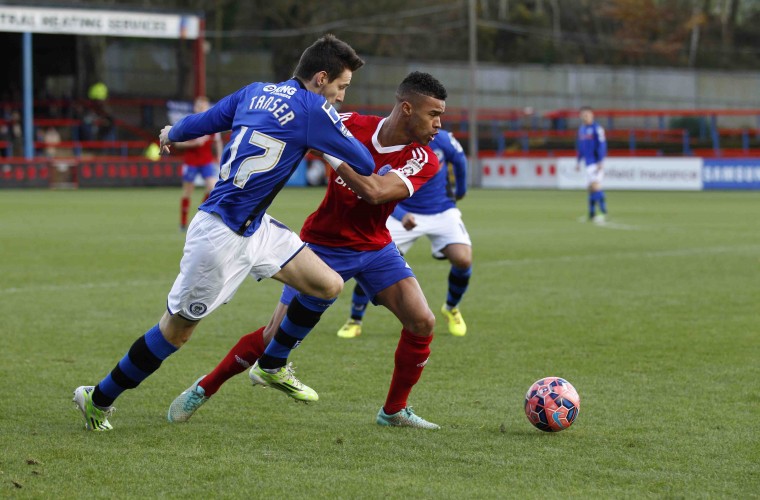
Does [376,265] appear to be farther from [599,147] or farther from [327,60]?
[599,147]

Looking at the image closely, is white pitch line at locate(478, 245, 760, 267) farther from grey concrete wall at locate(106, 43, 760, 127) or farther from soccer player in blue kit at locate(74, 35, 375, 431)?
grey concrete wall at locate(106, 43, 760, 127)

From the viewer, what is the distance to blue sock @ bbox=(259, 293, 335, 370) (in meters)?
6.08

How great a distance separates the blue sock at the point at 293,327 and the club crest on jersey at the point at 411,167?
791 mm

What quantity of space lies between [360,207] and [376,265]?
0.32m

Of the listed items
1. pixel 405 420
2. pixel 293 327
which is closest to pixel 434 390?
pixel 405 420

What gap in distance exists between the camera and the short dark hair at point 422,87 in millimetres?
5836

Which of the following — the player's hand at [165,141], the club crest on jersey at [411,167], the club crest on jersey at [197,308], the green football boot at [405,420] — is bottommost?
the green football boot at [405,420]

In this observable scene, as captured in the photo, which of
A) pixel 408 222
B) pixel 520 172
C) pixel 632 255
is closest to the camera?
pixel 408 222

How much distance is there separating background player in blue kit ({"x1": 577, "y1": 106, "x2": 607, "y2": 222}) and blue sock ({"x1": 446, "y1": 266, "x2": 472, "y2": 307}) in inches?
470

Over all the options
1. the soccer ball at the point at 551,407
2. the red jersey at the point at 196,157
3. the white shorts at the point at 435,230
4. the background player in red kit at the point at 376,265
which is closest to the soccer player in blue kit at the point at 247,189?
the background player in red kit at the point at 376,265

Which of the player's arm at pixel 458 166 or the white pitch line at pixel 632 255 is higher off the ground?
the player's arm at pixel 458 166

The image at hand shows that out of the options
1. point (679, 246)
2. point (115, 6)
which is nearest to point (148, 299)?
point (679, 246)

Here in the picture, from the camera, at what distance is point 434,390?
6.86 m

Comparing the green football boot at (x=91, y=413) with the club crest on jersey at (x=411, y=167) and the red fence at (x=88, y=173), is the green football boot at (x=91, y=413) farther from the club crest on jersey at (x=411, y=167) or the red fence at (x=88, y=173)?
the red fence at (x=88, y=173)
